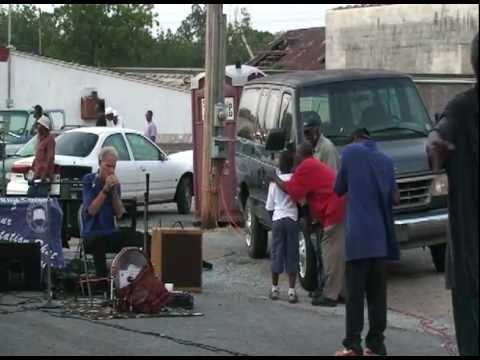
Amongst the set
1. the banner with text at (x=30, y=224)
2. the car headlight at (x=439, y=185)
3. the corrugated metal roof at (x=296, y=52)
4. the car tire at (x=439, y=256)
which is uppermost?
the corrugated metal roof at (x=296, y=52)

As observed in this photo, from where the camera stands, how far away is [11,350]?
848cm

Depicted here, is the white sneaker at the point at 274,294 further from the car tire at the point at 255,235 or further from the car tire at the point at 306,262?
the car tire at the point at 255,235

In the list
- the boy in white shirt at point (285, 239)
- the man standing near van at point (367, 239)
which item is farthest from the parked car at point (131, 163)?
the man standing near van at point (367, 239)

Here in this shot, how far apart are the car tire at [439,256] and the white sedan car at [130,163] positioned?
6.26 metres

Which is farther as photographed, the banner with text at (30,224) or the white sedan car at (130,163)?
the white sedan car at (130,163)

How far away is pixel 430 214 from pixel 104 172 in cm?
357

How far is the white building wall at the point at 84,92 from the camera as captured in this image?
43062 millimetres

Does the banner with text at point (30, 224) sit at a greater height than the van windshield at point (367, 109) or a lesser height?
lesser

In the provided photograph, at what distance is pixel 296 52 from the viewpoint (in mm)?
56562

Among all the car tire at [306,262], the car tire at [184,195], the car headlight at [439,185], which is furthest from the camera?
the car tire at [184,195]

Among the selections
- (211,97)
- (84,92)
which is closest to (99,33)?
(84,92)

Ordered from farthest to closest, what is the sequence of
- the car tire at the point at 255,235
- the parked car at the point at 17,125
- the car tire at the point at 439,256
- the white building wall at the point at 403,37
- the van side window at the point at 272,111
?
the white building wall at the point at 403,37
the parked car at the point at 17,125
the car tire at the point at 255,235
the van side window at the point at 272,111
the car tire at the point at 439,256

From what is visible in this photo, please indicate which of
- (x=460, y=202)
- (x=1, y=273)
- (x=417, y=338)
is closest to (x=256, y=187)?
(x=1, y=273)

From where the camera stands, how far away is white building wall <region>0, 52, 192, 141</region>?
141ft
